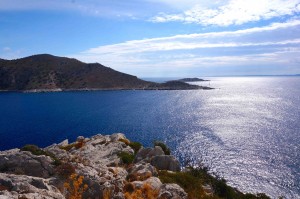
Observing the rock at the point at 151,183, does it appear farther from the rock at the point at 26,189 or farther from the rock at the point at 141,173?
the rock at the point at 26,189

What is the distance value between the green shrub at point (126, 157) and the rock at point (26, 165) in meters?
22.1

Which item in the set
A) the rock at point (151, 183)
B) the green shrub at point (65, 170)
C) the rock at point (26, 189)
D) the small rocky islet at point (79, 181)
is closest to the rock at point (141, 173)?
the small rocky islet at point (79, 181)

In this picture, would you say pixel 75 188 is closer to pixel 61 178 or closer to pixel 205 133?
pixel 61 178

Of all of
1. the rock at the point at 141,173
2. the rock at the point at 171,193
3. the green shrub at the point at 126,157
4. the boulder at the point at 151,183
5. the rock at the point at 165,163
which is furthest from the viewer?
the green shrub at the point at 126,157

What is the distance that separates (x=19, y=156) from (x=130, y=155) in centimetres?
2575

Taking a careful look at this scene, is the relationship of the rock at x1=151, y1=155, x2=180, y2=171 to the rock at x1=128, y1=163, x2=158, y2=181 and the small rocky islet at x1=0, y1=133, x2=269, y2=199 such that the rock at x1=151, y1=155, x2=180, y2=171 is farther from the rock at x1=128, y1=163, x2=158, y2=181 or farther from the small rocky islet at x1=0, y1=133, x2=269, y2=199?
the rock at x1=128, y1=163, x2=158, y2=181

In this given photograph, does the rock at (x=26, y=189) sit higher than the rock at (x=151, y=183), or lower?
higher

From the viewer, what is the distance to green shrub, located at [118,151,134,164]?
151 feet

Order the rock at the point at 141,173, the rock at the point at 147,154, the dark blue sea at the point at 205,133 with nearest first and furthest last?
the rock at the point at 141,173 < the rock at the point at 147,154 < the dark blue sea at the point at 205,133

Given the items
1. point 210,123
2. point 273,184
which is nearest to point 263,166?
point 273,184

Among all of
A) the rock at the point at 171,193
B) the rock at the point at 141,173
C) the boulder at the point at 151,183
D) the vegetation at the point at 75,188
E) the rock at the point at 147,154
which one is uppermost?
the vegetation at the point at 75,188

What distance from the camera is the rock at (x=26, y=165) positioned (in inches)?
921

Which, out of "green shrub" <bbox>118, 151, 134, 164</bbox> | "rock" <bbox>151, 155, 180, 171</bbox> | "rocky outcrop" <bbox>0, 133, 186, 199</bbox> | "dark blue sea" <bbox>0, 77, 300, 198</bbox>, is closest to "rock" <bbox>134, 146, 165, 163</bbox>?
"green shrub" <bbox>118, 151, 134, 164</bbox>

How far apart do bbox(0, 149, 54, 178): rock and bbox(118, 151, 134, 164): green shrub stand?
22059 millimetres
